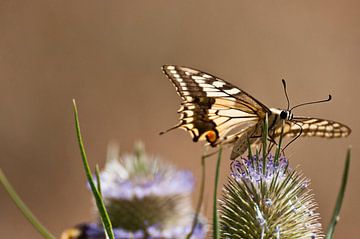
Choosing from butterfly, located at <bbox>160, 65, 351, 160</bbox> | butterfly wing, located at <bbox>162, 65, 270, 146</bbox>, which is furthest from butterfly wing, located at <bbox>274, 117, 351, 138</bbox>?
butterfly wing, located at <bbox>162, 65, 270, 146</bbox>

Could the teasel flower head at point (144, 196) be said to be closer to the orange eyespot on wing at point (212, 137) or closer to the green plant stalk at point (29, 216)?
the orange eyespot on wing at point (212, 137)

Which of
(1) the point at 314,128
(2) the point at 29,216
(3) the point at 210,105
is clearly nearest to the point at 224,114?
(3) the point at 210,105

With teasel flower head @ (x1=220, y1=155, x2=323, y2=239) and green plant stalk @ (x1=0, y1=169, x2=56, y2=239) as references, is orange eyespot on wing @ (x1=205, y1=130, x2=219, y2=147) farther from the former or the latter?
green plant stalk @ (x1=0, y1=169, x2=56, y2=239)

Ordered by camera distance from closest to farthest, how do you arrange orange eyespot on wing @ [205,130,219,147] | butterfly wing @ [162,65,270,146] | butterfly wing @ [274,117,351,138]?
butterfly wing @ [274,117,351,138] < butterfly wing @ [162,65,270,146] < orange eyespot on wing @ [205,130,219,147]

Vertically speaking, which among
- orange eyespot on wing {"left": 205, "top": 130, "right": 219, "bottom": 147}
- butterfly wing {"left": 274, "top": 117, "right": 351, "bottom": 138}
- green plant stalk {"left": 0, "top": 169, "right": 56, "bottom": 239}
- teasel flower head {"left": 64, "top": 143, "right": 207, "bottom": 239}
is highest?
butterfly wing {"left": 274, "top": 117, "right": 351, "bottom": 138}

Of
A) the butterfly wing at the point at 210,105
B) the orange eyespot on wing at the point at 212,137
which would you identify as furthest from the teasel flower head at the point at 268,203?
the orange eyespot on wing at the point at 212,137

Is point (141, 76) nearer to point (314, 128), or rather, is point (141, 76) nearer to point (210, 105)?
point (210, 105)
